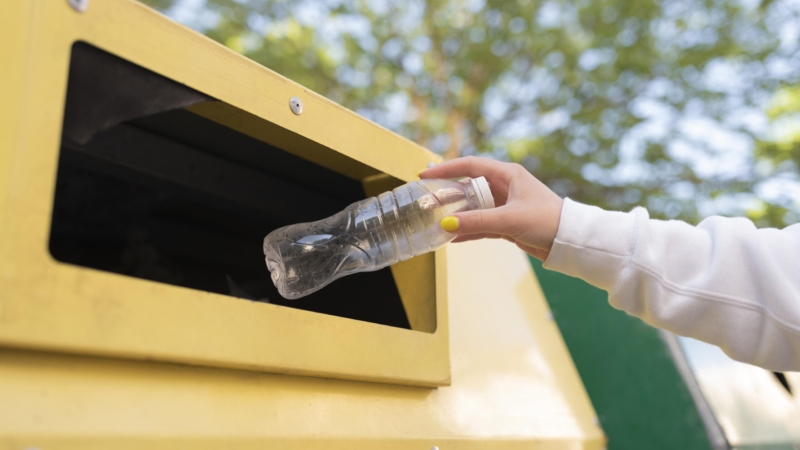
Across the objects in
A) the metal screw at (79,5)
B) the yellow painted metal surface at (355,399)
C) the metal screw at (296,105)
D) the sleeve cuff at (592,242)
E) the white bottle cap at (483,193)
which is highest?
the metal screw at (296,105)

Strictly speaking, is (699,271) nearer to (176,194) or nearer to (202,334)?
(202,334)

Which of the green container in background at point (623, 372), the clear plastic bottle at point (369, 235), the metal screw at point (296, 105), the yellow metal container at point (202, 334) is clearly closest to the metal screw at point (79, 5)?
the yellow metal container at point (202, 334)

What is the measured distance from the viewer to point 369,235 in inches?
→ 50.3

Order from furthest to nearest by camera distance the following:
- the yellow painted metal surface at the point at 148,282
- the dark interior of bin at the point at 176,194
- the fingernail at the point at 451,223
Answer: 1. the fingernail at the point at 451,223
2. the dark interior of bin at the point at 176,194
3. the yellow painted metal surface at the point at 148,282

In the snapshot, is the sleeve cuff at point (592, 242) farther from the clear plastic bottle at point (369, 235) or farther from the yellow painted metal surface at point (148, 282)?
the yellow painted metal surface at point (148, 282)

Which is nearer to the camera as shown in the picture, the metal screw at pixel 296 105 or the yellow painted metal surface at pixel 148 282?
the yellow painted metal surface at pixel 148 282

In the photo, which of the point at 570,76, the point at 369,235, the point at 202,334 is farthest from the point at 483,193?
the point at 570,76

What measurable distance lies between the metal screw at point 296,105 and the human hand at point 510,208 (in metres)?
0.26

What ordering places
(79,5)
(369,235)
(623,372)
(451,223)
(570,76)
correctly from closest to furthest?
(79,5) < (451,223) < (369,235) < (623,372) < (570,76)

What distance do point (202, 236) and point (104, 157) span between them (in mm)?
427

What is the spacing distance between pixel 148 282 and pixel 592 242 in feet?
2.29

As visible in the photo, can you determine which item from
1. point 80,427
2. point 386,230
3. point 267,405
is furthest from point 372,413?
point 80,427

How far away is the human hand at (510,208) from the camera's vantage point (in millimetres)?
985

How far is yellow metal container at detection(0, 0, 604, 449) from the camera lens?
2.19ft
